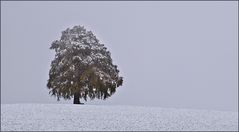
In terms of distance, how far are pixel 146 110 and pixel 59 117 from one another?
7.83 m

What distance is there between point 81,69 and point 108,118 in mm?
13470

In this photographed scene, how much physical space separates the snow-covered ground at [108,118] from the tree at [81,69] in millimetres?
6959

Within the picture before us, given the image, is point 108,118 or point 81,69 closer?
point 108,118

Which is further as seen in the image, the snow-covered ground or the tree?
the tree

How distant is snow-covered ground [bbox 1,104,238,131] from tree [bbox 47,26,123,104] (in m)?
6.96

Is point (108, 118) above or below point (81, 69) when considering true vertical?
→ below

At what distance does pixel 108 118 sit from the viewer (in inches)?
1147

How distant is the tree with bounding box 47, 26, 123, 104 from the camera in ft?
135

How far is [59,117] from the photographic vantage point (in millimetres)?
28922

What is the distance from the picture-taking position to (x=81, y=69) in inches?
1649

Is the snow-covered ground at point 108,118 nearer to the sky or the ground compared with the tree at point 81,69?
nearer to the ground

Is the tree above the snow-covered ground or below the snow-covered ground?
above

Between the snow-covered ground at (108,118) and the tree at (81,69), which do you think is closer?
the snow-covered ground at (108,118)

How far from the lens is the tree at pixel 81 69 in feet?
135
